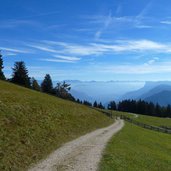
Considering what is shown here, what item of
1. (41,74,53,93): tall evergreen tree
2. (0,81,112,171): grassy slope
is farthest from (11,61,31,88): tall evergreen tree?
(0,81,112,171): grassy slope

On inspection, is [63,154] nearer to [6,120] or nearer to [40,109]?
[6,120]

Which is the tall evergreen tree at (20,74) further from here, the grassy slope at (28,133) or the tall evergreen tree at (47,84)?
the grassy slope at (28,133)

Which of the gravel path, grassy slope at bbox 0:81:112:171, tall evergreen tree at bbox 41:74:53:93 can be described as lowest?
the gravel path

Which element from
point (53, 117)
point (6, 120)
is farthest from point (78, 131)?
point (6, 120)

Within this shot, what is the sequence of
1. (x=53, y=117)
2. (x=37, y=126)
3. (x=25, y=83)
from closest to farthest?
(x=37, y=126), (x=53, y=117), (x=25, y=83)

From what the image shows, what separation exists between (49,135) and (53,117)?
9487mm

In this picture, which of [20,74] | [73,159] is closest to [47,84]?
[20,74]

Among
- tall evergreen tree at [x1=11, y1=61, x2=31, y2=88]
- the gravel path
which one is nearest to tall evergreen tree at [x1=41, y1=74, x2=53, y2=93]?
tall evergreen tree at [x1=11, y1=61, x2=31, y2=88]

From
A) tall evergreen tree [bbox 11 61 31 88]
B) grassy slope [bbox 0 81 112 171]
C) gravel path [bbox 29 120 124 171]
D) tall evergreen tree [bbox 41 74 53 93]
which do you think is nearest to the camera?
gravel path [bbox 29 120 124 171]

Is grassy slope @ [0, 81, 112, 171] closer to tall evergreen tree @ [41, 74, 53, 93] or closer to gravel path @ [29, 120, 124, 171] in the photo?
gravel path @ [29, 120, 124, 171]

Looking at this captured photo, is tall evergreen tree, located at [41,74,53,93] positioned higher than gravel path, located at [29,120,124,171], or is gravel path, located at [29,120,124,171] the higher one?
tall evergreen tree, located at [41,74,53,93]

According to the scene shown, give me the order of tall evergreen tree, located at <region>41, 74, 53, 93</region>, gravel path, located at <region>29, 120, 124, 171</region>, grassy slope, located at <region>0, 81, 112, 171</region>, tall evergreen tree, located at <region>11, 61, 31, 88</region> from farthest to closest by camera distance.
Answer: tall evergreen tree, located at <region>41, 74, 53, 93</region> → tall evergreen tree, located at <region>11, 61, 31, 88</region> → grassy slope, located at <region>0, 81, 112, 171</region> → gravel path, located at <region>29, 120, 124, 171</region>

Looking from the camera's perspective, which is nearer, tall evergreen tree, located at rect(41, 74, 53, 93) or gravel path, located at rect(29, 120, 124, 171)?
gravel path, located at rect(29, 120, 124, 171)

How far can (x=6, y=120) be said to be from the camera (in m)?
27.7
